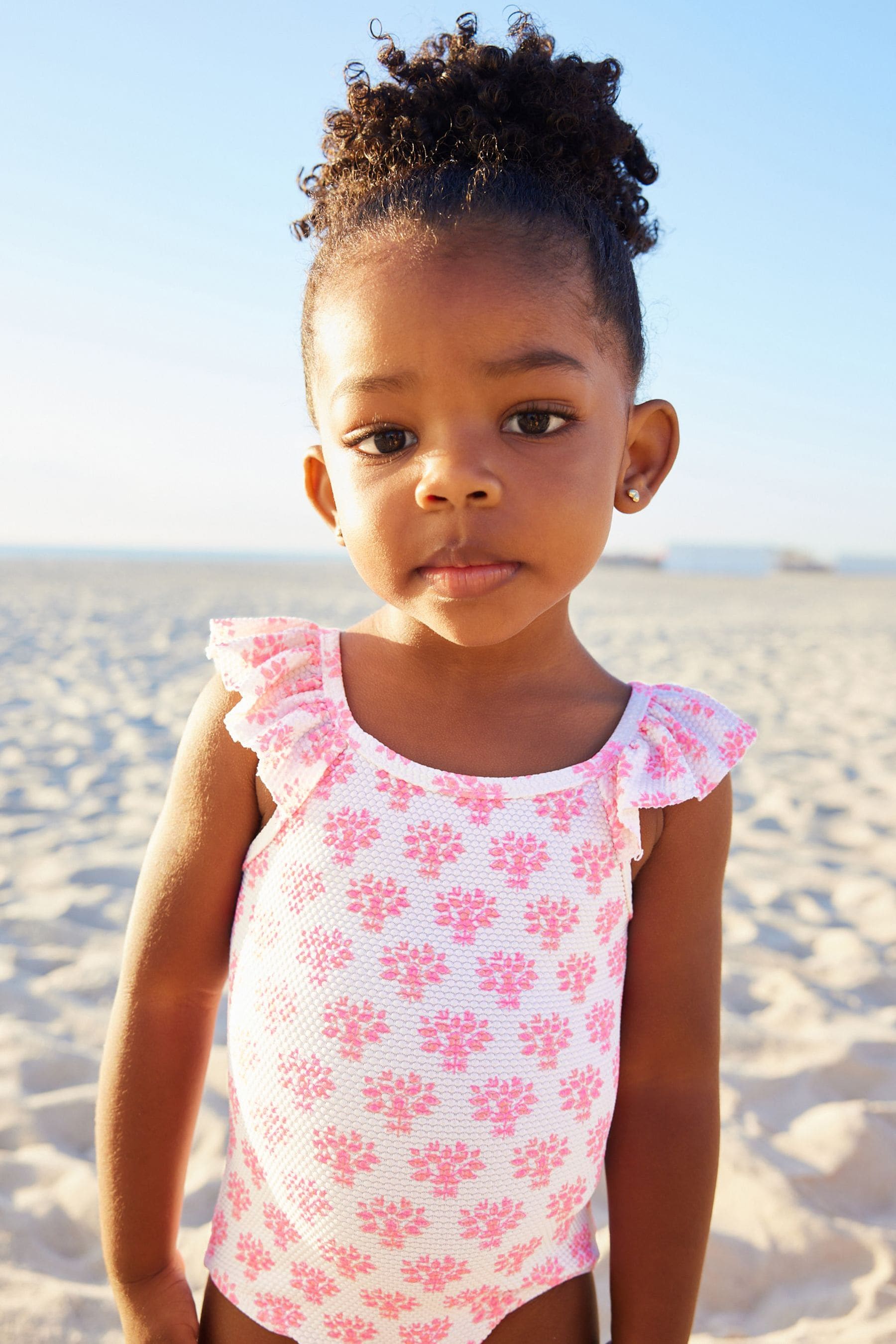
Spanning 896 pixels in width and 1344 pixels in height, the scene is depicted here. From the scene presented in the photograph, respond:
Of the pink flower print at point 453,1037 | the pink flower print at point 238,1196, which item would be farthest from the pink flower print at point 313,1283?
the pink flower print at point 453,1037

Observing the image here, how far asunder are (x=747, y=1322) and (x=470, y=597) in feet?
5.42

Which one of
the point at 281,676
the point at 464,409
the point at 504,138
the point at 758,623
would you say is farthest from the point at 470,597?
the point at 758,623

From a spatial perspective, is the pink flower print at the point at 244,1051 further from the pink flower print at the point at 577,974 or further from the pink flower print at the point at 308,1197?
the pink flower print at the point at 577,974

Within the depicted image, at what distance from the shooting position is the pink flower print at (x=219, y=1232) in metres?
1.40

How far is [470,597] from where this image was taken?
1.23m

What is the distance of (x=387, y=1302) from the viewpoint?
130 centimetres

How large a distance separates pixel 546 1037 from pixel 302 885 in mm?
365

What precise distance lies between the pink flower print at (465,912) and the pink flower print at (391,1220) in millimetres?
332

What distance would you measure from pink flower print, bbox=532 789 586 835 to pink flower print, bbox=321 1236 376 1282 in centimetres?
58

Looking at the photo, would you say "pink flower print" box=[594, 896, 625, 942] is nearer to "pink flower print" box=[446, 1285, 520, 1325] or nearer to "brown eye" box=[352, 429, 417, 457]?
"pink flower print" box=[446, 1285, 520, 1325]

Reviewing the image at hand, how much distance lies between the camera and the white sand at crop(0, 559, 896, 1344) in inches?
81.0

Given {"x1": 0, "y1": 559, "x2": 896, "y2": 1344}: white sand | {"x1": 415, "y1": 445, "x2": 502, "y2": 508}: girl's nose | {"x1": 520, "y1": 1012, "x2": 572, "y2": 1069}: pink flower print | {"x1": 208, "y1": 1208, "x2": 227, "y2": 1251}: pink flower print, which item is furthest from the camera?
{"x1": 0, "y1": 559, "x2": 896, "y2": 1344}: white sand

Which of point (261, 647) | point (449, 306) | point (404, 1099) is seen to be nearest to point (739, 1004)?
point (404, 1099)

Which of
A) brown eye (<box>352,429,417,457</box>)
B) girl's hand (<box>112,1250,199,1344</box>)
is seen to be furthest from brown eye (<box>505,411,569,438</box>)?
girl's hand (<box>112,1250,199,1344</box>)
